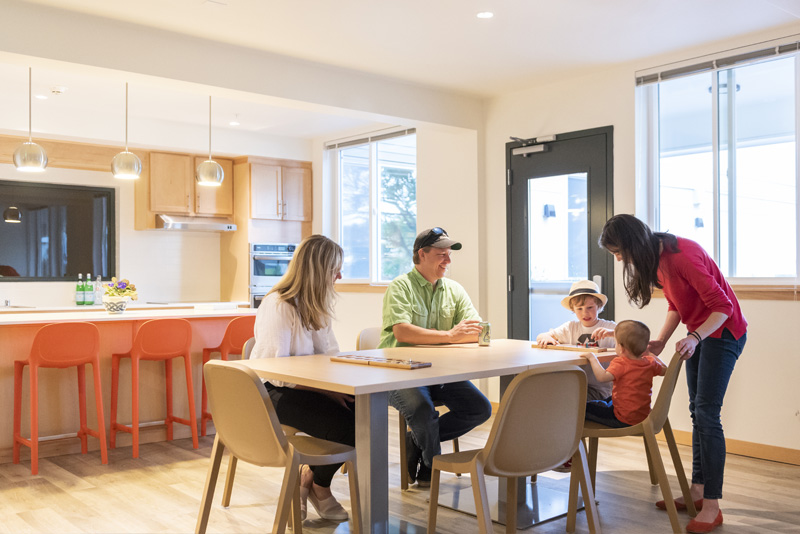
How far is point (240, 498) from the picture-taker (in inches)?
140

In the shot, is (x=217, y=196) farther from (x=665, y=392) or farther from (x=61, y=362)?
(x=665, y=392)

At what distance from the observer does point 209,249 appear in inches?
316

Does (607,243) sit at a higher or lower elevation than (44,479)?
higher

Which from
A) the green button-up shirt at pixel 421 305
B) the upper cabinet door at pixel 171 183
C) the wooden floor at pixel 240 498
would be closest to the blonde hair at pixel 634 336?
the wooden floor at pixel 240 498

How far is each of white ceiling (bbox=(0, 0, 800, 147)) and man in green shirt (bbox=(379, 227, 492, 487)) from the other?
1.31 m

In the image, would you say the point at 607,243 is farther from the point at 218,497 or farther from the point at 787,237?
the point at 218,497

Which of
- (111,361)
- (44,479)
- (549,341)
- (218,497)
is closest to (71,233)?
(111,361)

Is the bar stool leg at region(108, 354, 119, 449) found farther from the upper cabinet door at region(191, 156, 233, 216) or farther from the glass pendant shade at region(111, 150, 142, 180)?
the upper cabinet door at region(191, 156, 233, 216)

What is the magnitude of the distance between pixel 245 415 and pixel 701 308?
1908 mm

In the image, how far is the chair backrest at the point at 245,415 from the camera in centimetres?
235

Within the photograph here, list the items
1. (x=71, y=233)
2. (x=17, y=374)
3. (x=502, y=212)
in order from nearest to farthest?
(x=17, y=374)
(x=502, y=212)
(x=71, y=233)

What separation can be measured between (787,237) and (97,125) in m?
5.39

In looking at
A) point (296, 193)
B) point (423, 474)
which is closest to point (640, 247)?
point (423, 474)

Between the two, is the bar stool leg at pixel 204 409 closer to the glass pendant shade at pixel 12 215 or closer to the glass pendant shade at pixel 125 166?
the glass pendant shade at pixel 125 166
